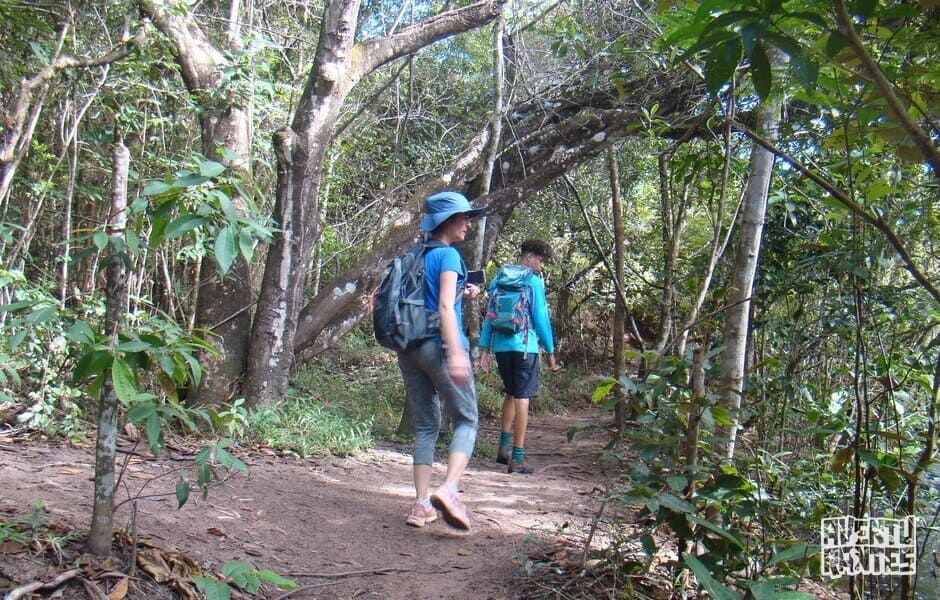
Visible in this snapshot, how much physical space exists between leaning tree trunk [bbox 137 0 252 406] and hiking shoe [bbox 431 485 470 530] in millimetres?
3006

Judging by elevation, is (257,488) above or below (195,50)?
below

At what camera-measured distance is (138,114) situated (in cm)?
626

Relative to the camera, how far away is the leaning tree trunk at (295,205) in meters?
6.18

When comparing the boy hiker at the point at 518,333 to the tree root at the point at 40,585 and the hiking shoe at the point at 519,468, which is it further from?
the tree root at the point at 40,585

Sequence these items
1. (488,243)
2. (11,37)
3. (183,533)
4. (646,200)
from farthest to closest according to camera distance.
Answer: (646,200) → (488,243) → (11,37) → (183,533)

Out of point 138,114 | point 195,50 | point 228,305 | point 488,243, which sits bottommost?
point 228,305

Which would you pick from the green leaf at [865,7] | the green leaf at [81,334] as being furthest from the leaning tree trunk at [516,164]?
the green leaf at [865,7]

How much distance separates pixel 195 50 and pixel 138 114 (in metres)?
0.76

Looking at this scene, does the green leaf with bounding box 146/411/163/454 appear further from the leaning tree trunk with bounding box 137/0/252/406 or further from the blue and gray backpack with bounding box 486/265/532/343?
the blue and gray backpack with bounding box 486/265/532/343

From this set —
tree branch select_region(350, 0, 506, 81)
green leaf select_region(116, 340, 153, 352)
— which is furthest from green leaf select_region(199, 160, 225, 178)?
tree branch select_region(350, 0, 506, 81)

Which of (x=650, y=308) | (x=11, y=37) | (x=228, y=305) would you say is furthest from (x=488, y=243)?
(x=650, y=308)

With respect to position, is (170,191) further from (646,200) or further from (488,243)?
(646,200)

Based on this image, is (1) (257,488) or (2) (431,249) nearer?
(2) (431,249)

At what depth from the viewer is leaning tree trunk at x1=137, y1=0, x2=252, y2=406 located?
603 centimetres
